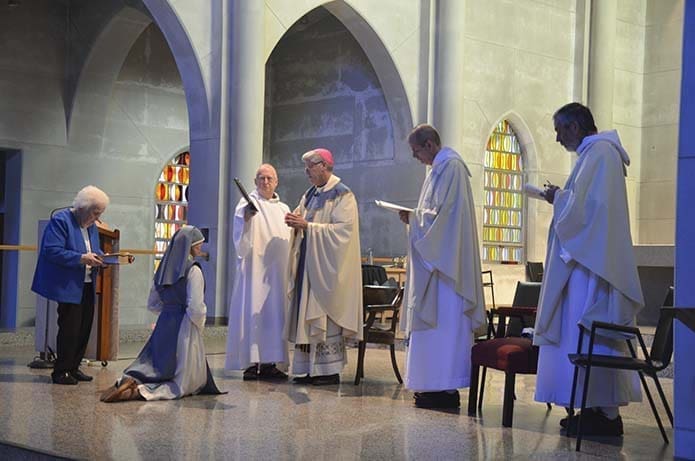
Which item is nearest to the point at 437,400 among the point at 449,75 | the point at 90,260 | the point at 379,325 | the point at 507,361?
the point at 507,361

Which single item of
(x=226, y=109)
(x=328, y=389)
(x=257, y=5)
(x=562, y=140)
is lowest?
(x=328, y=389)

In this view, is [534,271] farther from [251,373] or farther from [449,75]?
[251,373]

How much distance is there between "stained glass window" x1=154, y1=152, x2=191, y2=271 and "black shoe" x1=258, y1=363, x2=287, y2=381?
8061 millimetres

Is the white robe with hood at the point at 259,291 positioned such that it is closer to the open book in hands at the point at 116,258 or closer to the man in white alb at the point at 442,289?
the open book in hands at the point at 116,258

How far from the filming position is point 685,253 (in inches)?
206

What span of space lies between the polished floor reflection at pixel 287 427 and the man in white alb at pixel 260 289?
370 millimetres

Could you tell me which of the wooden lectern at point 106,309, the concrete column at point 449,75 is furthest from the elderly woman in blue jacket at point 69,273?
the concrete column at point 449,75

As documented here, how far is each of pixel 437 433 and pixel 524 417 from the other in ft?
3.31

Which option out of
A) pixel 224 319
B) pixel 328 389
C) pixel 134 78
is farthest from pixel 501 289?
pixel 328 389

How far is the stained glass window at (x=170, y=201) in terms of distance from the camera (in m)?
16.3

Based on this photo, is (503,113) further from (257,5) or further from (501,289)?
(257,5)

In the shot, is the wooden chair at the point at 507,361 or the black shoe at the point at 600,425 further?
the wooden chair at the point at 507,361

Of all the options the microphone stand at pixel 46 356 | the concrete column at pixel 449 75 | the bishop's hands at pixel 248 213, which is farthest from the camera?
the concrete column at pixel 449 75

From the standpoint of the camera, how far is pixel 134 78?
15.9 m
